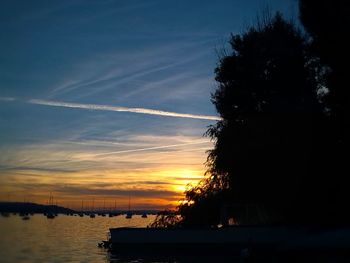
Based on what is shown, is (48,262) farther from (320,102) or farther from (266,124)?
(320,102)

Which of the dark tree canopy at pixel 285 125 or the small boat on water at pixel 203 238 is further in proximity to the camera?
the small boat on water at pixel 203 238

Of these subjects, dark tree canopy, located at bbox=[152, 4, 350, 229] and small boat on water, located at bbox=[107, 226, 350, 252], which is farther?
small boat on water, located at bbox=[107, 226, 350, 252]

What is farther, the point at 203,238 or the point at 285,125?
the point at 203,238

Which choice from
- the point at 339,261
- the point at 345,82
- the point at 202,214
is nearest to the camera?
the point at 339,261

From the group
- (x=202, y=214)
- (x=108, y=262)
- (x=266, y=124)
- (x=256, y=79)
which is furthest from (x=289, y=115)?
(x=108, y=262)

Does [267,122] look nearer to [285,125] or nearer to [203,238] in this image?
[285,125]

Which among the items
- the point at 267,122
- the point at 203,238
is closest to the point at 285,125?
the point at 267,122

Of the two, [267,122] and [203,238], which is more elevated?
[267,122]

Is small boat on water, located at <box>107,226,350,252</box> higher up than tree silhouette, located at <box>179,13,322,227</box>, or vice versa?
tree silhouette, located at <box>179,13,322,227</box>

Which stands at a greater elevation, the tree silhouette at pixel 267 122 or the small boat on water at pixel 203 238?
the tree silhouette at pixel 267 122

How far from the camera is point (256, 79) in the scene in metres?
39.7

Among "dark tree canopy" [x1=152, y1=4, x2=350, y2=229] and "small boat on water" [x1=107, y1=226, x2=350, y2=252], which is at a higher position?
"dark tree canopy" [x1=152, y1=4, x2=350, y2=229]

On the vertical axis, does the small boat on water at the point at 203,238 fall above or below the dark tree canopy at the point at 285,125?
below

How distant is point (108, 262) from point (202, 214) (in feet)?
32.6
